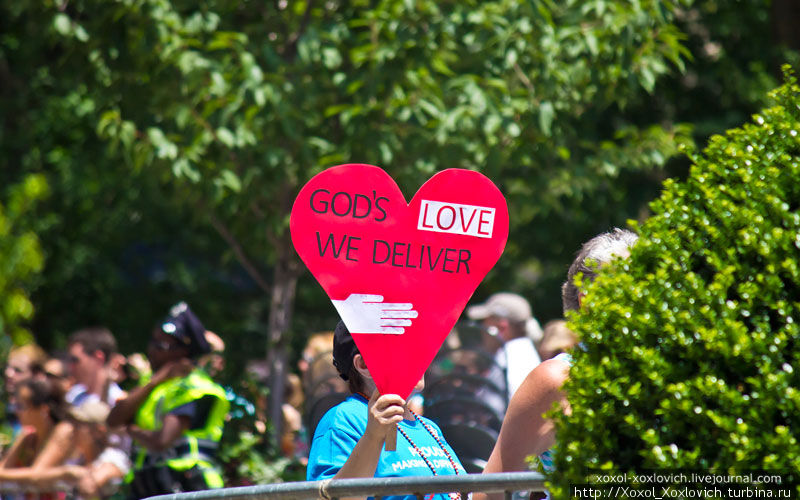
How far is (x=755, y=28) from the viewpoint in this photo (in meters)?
→ 10.1

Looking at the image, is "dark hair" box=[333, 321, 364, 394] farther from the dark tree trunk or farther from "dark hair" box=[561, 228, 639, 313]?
the dark tree trunk

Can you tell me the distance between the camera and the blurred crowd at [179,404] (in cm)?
508

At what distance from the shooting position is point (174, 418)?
4.99 m

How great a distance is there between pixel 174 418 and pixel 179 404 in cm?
7

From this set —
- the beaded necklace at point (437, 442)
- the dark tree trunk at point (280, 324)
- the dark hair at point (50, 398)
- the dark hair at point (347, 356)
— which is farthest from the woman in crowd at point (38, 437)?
the beaded necklace at point (437, 442)

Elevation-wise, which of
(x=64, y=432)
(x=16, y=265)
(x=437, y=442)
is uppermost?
(x=437, y=442)

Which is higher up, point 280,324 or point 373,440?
point 373,440

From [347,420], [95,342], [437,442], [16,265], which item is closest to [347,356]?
[347,420]

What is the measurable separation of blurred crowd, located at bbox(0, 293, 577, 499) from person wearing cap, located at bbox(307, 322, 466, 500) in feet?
3.48

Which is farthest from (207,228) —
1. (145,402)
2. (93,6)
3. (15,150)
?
(145,402)

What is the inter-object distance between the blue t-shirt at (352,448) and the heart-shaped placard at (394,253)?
0.19m

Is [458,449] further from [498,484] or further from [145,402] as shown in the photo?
[498,484]

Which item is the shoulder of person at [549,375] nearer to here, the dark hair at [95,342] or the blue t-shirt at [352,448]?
the blue t-shirt at [352,448]

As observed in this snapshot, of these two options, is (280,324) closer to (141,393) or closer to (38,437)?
(38,437)
